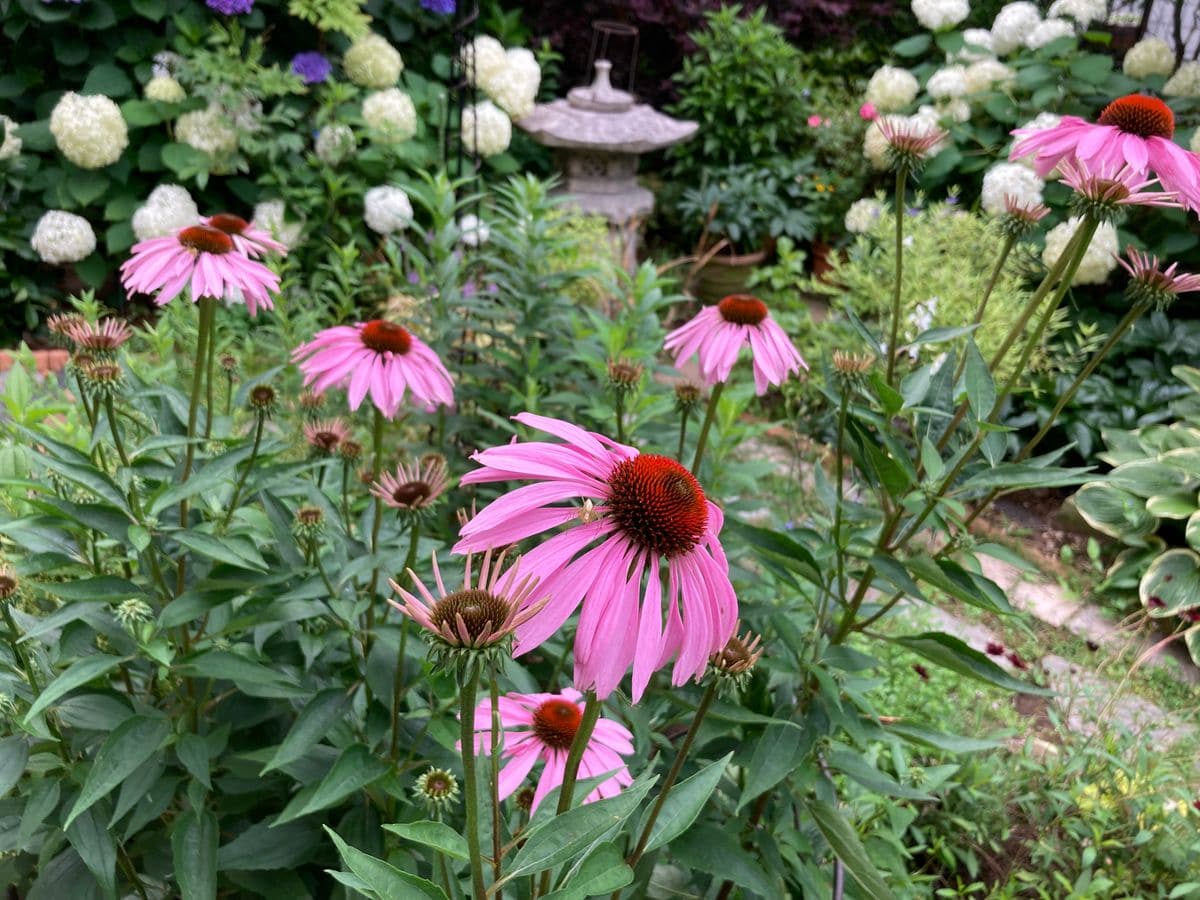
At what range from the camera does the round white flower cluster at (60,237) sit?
317 cm

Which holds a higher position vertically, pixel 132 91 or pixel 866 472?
pixel 866 472

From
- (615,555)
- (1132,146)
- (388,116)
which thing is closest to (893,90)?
(388,116)

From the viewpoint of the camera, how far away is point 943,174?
13.3 ft

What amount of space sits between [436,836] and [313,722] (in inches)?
16.0

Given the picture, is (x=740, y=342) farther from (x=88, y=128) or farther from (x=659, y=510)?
(x=88, y=128)

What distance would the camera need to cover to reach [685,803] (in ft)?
2.25

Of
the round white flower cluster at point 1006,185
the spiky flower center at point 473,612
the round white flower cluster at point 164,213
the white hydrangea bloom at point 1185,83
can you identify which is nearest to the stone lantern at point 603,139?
the round white flower cluster at point 1006,185

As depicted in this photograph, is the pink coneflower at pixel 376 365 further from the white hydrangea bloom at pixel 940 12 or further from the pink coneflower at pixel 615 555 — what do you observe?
the white hydrangea bloom at pixel 940 12

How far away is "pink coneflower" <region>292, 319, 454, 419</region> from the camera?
106cm

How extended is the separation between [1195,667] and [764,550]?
207 cm

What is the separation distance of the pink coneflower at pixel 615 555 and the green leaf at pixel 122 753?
565 millimetres

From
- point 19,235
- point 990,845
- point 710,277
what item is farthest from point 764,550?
point 710,277

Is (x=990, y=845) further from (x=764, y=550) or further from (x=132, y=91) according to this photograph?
(x=132, y=91)

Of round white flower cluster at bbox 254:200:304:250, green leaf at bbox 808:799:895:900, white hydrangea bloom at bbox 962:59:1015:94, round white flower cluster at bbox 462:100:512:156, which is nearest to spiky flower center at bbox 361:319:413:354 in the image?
green leaf at bbox 808:799:895:900
